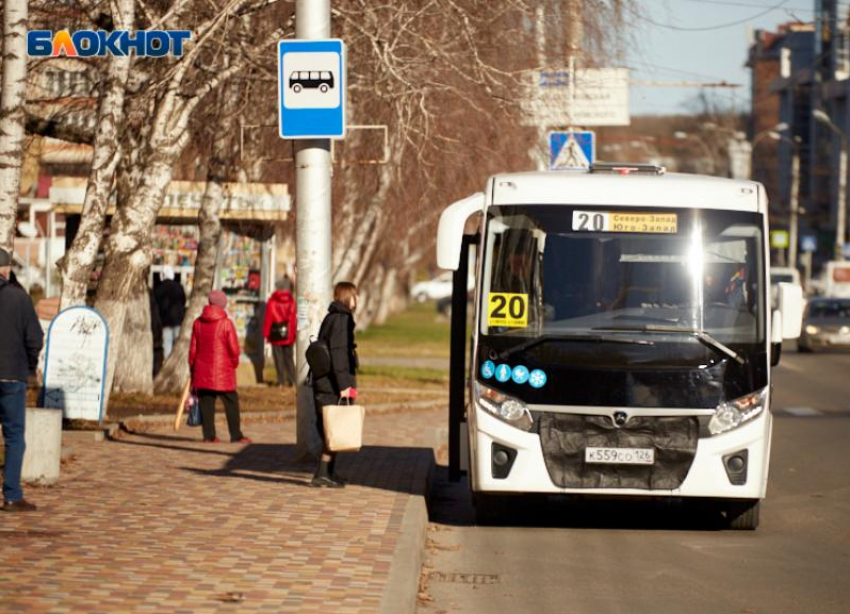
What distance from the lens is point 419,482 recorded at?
13383mm

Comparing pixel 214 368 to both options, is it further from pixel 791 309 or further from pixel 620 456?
pixel 791 309

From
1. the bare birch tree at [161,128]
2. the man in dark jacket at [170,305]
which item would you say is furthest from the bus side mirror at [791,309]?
the man in dark jacket at [170,305]

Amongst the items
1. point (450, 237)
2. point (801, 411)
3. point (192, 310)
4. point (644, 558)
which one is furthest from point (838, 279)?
point (644, 558)

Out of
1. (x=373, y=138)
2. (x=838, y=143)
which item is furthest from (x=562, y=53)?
(x=838, y=143)

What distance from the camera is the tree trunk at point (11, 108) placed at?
45.8 ft

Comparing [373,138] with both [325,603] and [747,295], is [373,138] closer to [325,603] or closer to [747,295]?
[747,295]

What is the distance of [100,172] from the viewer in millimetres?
17375

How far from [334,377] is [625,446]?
2474 mm

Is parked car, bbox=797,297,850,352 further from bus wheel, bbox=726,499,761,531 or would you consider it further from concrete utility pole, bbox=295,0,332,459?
bus wheel, bbox=726,499,761,531

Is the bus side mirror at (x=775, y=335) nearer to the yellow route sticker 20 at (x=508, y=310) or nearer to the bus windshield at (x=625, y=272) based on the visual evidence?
the bus windshield at (x=625, y=272)

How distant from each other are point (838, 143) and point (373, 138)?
251 ft

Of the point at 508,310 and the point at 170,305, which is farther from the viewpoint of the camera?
the point at 170,305

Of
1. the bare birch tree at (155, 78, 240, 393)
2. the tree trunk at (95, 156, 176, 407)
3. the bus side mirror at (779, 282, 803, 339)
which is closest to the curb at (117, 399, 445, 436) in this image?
the tree trunk at (95, 156, 176, 407)

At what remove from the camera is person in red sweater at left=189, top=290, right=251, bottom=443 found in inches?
677
